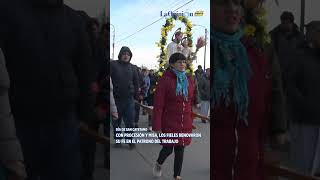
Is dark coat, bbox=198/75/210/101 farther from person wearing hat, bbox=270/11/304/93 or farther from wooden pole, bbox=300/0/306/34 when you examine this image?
wooden pole, bbox=300/0/306/34

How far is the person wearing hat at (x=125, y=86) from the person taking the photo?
3.01 meters

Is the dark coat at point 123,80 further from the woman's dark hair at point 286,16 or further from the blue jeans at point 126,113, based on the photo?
the woman's dark hair at point 286,16

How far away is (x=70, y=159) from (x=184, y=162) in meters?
0.61

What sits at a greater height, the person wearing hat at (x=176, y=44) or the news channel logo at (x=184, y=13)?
the news channel logo at (x=184, y=13)

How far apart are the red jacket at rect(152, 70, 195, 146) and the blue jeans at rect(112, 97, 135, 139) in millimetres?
125

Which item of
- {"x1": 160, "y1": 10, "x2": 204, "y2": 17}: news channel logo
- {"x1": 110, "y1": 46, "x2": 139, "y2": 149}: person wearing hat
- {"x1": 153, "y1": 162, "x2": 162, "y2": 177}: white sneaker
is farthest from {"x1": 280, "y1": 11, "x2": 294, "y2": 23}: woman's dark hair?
{"x1": 153, "y1": 162, "x2": 162, "y2": 177}: white sneaker

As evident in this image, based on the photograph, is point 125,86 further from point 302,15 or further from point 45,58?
point 302,15

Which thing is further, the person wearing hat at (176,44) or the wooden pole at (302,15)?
the wooden pole at (302,15)

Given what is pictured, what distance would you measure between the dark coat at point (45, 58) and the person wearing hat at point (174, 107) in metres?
0.37

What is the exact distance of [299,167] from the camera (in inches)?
139

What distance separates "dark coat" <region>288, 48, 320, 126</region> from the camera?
3.54m

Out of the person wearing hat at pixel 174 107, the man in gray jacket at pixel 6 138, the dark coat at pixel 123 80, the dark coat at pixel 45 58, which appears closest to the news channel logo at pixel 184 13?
the person wearing hat at pixel 174 107

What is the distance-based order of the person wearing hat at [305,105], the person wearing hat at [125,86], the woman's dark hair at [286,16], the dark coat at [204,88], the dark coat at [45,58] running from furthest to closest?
the person wearing hat at [305,105] → the woman's dark hair at [286,16] → the dark coat at [204,88] → the person wearing hat at [125,86] → the dark coat at [45,58]

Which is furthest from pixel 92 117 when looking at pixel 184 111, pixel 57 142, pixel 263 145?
pixel 263 145
